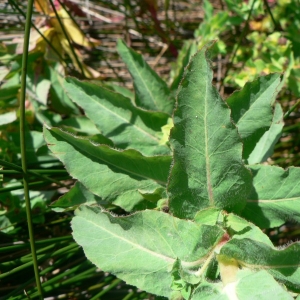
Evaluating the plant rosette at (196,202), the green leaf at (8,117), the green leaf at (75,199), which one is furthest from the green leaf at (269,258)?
the green leaf at (8,117)

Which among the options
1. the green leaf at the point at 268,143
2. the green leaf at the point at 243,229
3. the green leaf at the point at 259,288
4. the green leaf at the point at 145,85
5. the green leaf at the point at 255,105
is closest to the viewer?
the green leaf at the point at 259,288

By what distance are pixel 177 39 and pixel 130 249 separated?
1128mm

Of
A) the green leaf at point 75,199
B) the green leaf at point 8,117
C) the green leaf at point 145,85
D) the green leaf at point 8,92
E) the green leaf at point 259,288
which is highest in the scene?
the green leaf at point 145,85

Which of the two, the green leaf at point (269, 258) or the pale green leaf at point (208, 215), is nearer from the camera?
the green leaf at point (269, 258)

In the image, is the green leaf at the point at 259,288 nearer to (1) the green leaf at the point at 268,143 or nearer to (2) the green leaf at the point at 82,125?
(1) the green leaf at the point at 268,143

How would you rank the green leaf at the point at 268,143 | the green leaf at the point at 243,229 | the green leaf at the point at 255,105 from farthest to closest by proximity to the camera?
1. the green leaf at the point at 268,143
2. the green leaf at the point at 255,105
3. the green leaf at the point at 243,229

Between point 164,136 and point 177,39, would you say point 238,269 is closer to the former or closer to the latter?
point 164,136

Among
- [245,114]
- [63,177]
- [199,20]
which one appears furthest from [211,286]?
[199,20]

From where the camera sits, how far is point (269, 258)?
2.24 ft

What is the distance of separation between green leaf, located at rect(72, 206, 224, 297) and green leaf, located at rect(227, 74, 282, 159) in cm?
26

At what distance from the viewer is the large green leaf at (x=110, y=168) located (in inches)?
32.9

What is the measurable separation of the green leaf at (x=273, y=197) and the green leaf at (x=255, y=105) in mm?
80

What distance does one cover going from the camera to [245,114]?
891 millimetres

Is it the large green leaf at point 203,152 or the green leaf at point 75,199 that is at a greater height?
the large green leaf at point 203,152
